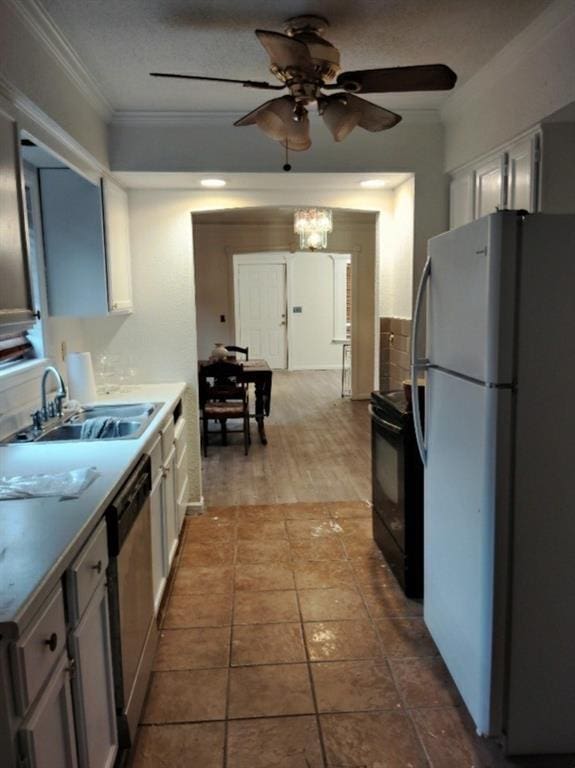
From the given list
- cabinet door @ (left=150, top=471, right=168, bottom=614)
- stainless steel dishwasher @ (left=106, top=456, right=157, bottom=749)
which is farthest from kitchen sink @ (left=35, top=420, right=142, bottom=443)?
stainless steel dishwasher @ (left=106, top=456, right=157, bottom=749)

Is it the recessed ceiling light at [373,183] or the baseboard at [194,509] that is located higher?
the recessed ceiling light at [373,183]

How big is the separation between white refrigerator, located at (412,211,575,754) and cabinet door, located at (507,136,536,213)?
0.76m

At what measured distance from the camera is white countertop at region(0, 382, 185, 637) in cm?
107

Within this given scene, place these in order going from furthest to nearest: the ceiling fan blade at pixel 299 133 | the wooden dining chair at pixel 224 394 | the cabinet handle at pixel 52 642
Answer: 1. the wooden dining chair at pixel 224 394
2. the ceiling fan blade at pixel 299 133
3. the cabinet handle at pixel 52 642

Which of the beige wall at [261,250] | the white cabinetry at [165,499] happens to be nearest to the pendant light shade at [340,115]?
the white cabinetry at [165,499]

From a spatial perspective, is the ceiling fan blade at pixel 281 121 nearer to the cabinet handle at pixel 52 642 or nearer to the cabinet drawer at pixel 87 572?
the cabinet drawer at pixel 87 572

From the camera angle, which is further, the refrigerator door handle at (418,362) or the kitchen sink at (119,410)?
the kitchen sink at (119,410)

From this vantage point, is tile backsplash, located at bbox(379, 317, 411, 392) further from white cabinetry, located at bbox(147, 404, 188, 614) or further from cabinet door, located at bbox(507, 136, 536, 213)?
white cabinetry, located at bbox(147, 404, 188, 614)

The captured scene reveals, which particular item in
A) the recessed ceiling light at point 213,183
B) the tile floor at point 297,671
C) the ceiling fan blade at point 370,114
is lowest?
the tile floor at point 297,671

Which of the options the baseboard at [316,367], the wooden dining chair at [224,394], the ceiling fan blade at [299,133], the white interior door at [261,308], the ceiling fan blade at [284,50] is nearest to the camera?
the ceiling fan blade at [284,50]

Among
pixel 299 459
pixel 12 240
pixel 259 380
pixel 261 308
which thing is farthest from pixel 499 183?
pixel 261 308

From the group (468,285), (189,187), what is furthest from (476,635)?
(189,187)

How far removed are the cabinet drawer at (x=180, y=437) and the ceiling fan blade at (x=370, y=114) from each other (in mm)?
1904

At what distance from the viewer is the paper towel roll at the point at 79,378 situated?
9.96 feet
